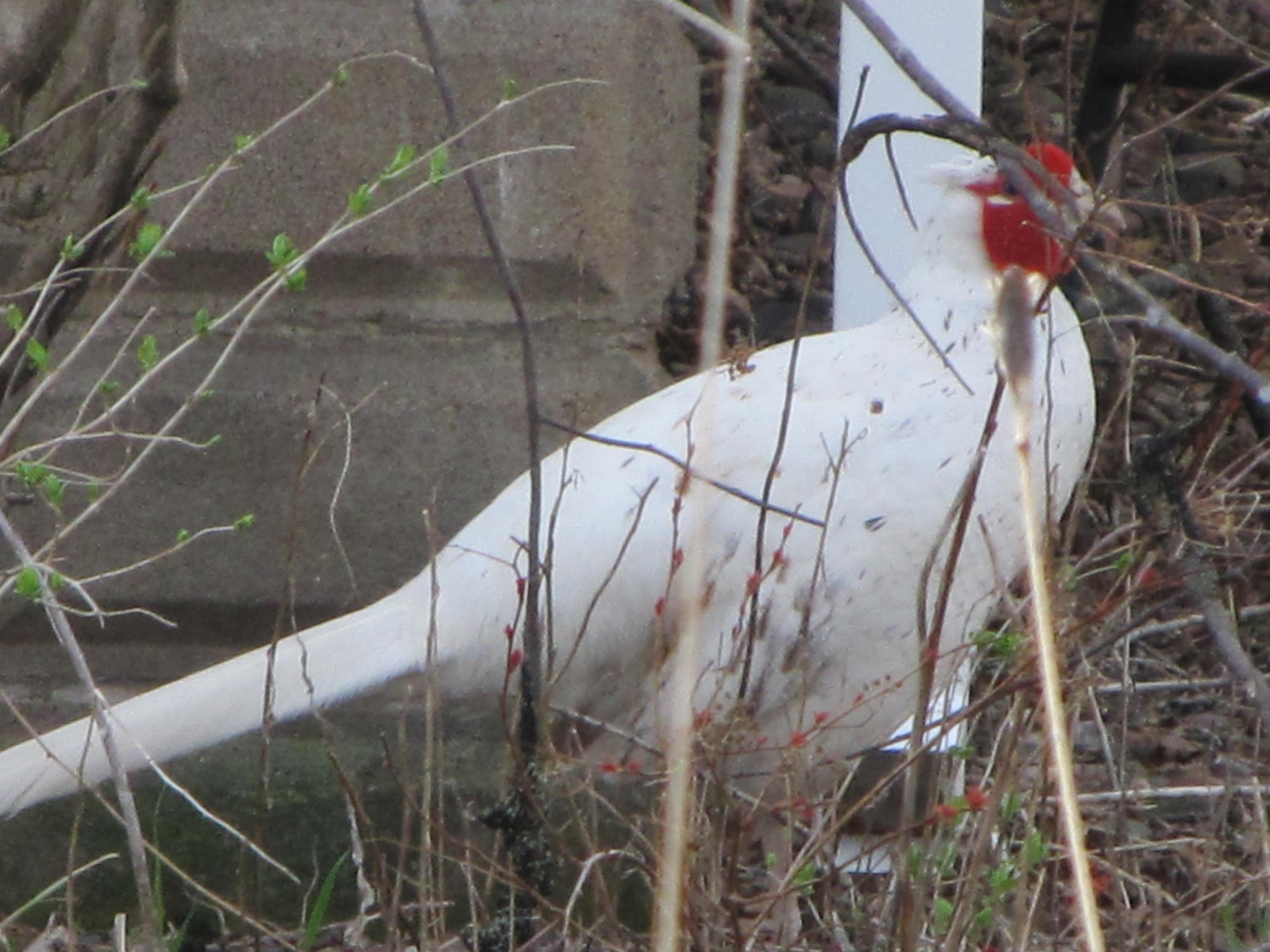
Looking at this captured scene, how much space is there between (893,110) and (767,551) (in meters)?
0.86

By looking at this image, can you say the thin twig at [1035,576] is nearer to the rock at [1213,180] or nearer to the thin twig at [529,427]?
the thin twig at [529,427]

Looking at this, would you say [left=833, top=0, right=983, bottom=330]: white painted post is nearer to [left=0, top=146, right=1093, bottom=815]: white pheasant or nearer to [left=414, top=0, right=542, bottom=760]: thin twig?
[left=0, top=146, right=1093, bottom=815]: white pheasant

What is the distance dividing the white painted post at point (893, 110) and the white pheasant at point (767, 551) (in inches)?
10.2

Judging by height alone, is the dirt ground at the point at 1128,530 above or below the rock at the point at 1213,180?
below

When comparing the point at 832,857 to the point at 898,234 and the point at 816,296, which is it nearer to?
the point at 898,234

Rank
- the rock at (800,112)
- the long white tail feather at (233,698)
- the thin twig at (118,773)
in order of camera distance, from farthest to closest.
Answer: the rock at (800,112) → the long white tail feather at (233,698) → the thin twig at (118,773)

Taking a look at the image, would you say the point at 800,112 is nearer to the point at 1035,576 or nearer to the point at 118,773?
the point at 118,773

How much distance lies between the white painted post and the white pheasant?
26 cm

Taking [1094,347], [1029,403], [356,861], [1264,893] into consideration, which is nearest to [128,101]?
[356,861]

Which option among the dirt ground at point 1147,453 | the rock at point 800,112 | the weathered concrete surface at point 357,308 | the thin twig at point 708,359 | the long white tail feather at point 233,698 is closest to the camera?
the thin twig at point 708,359

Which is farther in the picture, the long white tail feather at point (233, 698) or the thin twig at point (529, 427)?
the long white tail feather at point (233, 698)

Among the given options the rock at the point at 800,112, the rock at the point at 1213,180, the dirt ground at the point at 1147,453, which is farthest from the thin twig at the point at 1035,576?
the rock at the point at 1213,180

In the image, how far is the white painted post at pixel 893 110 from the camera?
10.3ft

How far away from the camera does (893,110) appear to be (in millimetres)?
3088
